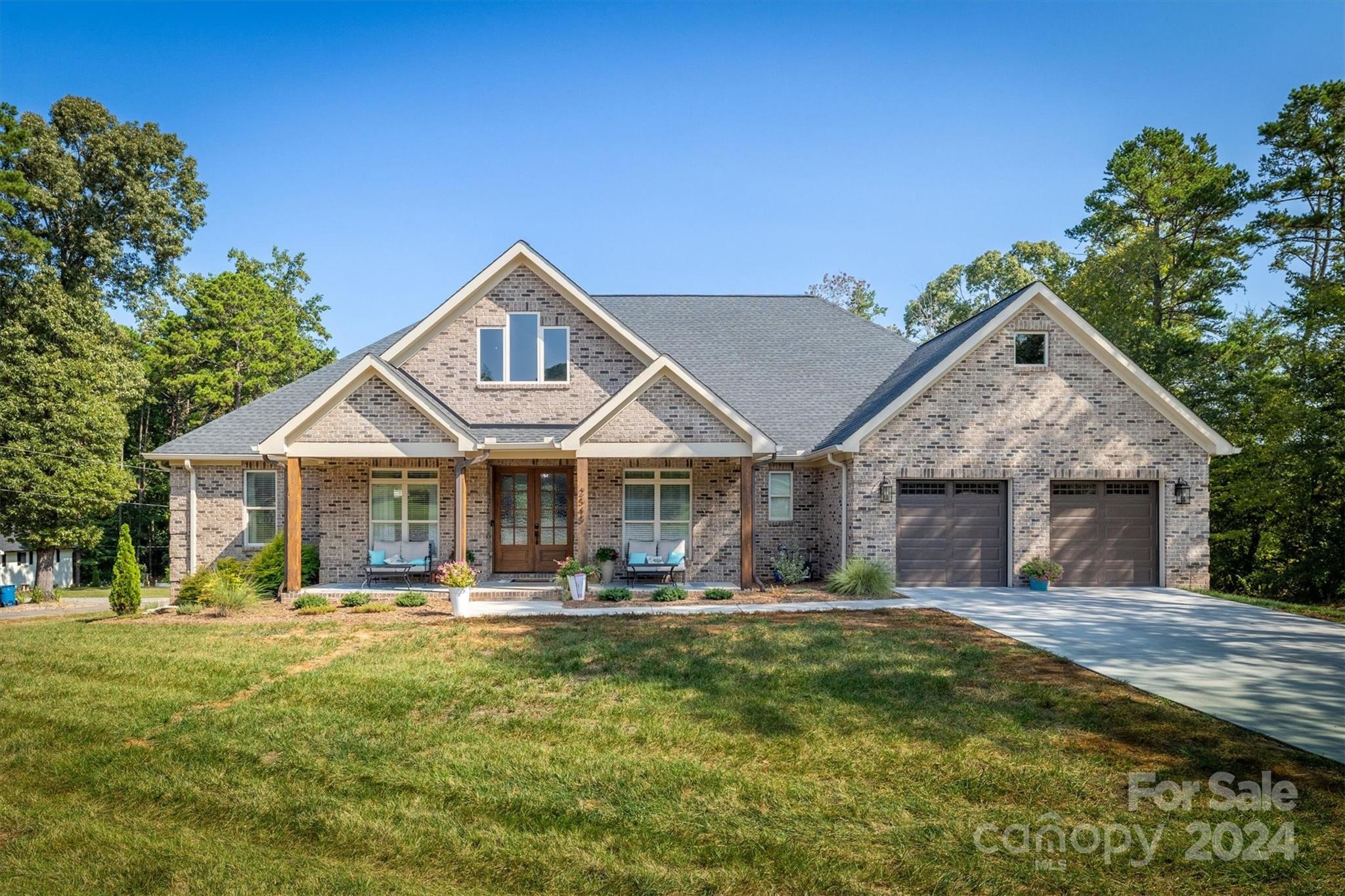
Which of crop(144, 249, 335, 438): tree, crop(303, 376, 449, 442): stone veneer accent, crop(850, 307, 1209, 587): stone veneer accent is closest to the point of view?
crop(303, 376, 449, 442): stone veneer accent

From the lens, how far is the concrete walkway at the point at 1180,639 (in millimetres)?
6879

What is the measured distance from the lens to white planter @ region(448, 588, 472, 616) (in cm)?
1252

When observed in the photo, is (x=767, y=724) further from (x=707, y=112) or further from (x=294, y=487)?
(x=707, y=112)

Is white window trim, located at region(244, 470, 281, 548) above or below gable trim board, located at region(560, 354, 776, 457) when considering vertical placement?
below

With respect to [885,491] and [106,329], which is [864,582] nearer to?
[885,491]

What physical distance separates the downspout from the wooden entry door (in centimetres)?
633

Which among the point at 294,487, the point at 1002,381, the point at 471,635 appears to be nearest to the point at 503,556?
the point at 294,487

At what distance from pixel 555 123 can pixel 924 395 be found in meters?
10.5

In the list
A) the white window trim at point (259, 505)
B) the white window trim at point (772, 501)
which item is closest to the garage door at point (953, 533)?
Result: the white window trim at point (772, 501)

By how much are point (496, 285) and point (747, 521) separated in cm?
823

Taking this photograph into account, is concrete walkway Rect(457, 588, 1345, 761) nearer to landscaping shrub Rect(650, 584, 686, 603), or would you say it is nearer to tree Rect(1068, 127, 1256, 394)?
landscaping shrub Rect(650, 584, 686, 603)

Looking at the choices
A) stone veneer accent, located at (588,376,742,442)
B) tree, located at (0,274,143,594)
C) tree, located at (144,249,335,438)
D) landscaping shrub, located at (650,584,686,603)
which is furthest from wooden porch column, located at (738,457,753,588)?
tree, located at (144,249,335,438)

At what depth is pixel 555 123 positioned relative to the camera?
1589cm

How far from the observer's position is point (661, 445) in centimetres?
1468
